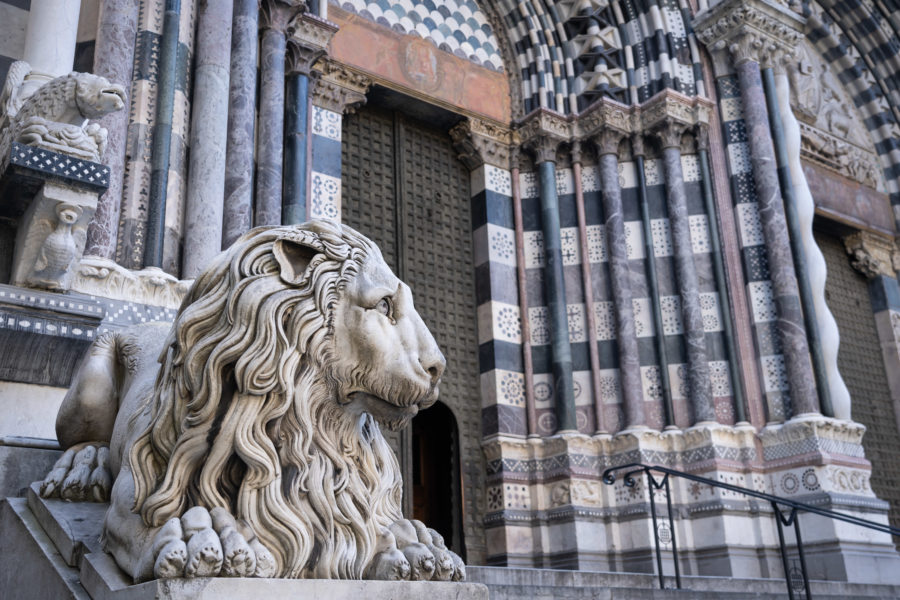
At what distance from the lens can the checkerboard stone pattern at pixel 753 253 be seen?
9117 mm

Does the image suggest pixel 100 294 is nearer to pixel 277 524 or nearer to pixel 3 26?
pixel 3 26

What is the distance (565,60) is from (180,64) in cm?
554

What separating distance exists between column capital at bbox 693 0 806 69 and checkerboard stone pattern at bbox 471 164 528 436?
301cm

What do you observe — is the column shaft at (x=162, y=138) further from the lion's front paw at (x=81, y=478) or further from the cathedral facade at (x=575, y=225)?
the lion's front paw at (x=81, y=478)

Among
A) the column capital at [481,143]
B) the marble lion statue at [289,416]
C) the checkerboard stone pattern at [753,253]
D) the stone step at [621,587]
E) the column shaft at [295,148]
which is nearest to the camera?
the marble lion statue at [289,416]

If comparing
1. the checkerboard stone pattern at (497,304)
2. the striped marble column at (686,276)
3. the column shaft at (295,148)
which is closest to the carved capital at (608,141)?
the striped marble column at (686,276)

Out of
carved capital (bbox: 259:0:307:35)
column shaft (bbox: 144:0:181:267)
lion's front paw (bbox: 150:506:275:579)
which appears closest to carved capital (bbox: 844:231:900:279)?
carved capital (bbox: 259:0:307:35)

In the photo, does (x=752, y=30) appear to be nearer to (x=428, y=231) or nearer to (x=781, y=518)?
(x=428, y=231)

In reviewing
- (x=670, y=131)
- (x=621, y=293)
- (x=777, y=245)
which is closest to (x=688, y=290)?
(x=621, y=293)

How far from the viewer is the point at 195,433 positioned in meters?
2.06

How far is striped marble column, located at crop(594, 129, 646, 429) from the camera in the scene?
30.3ft

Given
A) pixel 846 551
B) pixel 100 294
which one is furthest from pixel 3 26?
pixel 846 551

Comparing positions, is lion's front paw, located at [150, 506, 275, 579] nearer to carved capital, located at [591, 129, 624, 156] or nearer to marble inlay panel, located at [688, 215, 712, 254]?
marble inlay panel, located at [688, 215, 712, 254]

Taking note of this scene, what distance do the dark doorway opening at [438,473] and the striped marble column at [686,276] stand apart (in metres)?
2.57
